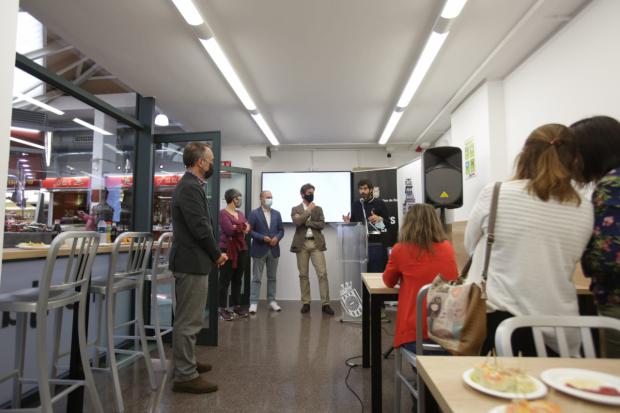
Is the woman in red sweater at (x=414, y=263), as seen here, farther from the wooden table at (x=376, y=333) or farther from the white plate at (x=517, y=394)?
the white plate at (x=517, y=394)

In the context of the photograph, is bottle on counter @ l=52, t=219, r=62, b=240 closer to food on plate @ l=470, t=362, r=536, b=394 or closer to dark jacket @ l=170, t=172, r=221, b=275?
dark jacket @ l=170, t=172, r=221, b=275

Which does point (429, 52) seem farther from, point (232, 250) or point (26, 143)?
point (26, 143)

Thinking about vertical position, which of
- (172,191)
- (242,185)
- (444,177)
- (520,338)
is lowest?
(520,338)

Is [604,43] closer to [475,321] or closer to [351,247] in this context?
[475,321]

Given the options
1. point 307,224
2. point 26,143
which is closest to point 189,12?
point 26,143

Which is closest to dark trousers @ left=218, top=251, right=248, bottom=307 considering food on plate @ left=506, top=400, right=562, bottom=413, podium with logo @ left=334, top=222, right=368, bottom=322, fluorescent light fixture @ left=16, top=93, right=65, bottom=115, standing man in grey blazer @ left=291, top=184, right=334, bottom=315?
standing man in grey blazer @ left=291, top=184, right=334, bottom=315

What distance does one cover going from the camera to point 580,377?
79 cm

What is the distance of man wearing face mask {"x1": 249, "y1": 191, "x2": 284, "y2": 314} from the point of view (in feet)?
16.8

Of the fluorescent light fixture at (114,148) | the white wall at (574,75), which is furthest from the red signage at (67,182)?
the white wall at (574,75)

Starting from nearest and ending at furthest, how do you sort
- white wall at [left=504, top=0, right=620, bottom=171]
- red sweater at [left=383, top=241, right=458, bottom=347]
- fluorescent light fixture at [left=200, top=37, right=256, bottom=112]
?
1. red sweater at [left=383, top=241, right=458, bottom=347]
2. white wall at [left=504, top=0, right=620, bottom=171]
3. fluorescent light fixture at [left=200, top=37, right=256, bottom=112]

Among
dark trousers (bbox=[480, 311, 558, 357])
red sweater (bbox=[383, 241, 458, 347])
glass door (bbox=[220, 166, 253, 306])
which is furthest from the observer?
glass door (bbox=[220, 166, 253, 306])

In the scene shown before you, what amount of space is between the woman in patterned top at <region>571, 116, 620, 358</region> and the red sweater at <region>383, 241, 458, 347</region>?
2.56 ft

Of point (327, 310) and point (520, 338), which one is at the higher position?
point (520, 338)

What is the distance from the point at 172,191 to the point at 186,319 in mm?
2012
